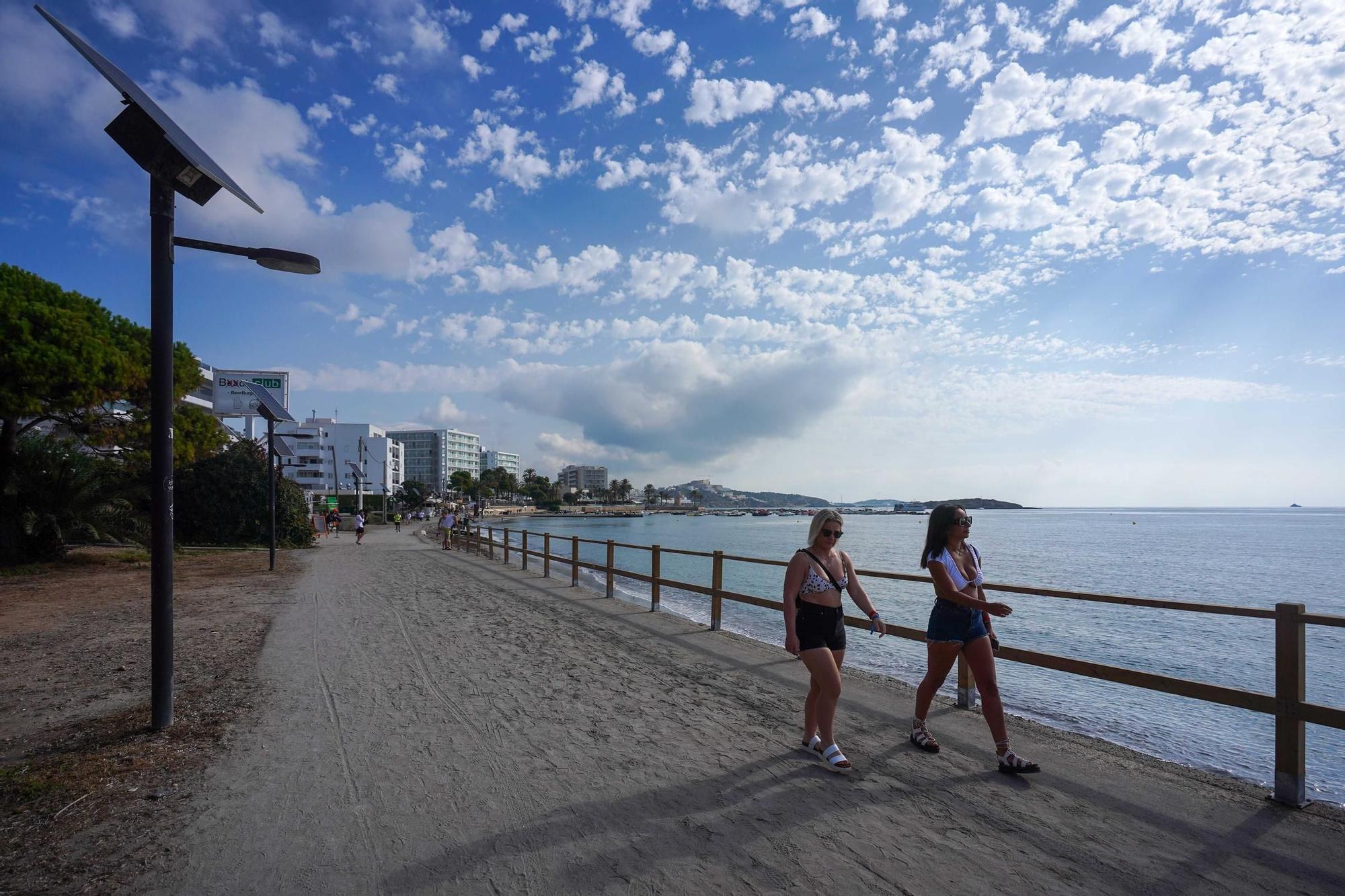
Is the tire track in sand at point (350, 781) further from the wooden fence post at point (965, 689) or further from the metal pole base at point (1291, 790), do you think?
the metal pole base at point (1291, 790)

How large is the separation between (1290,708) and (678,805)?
3.24m

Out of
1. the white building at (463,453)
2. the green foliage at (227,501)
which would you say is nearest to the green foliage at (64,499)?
the green foliage at (227,501)

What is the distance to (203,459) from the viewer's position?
24.7 metres

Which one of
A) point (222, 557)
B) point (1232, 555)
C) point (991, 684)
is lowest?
point (1232, 555)

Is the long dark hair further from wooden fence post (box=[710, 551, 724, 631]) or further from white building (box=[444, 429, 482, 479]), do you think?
white building (box=[444, 429, 482, 479])

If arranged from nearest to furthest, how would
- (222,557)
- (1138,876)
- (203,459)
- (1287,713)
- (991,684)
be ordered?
1. (1138,876)
2. (1287,713)
3. (991,684)
4. (222,557)
5. (203,459)

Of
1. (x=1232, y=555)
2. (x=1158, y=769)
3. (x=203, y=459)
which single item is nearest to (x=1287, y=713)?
(x=1158, y=769)

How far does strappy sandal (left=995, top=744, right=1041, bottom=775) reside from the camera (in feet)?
13.6

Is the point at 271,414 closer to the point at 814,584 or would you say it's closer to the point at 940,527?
the point at 814,584

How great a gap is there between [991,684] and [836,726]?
1.30 m

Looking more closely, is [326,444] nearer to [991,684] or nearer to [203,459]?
[203,459]

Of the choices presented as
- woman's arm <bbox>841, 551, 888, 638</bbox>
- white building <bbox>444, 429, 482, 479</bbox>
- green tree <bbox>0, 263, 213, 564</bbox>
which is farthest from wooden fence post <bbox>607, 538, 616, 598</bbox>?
white building <bbox>444, 429, 482, 479</bbox>

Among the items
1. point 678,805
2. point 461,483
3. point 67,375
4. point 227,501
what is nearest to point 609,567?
point 678,805

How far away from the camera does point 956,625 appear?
14.2 feet
